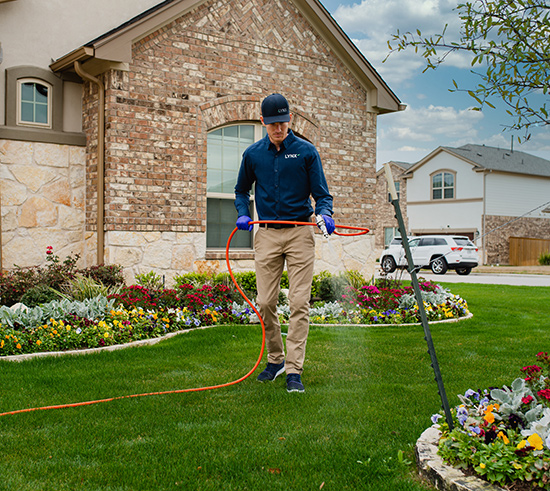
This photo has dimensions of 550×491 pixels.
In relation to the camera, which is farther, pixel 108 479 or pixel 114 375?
pixel 114 375

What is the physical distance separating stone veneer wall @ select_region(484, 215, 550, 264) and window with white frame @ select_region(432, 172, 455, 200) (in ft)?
9.13

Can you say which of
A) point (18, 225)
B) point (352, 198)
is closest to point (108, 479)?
point (18, 225)

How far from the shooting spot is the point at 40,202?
8.91 m

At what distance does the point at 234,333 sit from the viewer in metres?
7.06

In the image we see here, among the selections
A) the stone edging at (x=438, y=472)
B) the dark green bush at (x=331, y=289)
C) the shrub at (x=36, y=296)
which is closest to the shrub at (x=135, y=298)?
the shrub at (x=36, y=296)

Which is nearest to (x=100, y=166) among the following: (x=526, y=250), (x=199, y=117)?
(x=199, y=117)

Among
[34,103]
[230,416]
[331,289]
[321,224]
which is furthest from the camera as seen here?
[331,289]

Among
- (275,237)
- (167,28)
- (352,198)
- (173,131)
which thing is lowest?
(275,237)

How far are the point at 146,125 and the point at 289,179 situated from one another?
4.78 metres

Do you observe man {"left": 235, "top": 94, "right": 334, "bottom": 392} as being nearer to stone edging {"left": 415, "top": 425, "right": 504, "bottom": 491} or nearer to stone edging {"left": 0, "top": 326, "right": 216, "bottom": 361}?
stone edging {"left": 415, "top": 425, "right": 504, "bottom": 491}

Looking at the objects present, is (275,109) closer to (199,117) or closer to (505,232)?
(199,117)

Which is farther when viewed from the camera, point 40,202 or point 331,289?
point 331,289

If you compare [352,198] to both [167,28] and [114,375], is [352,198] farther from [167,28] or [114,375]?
[114,375]

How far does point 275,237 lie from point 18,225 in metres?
5.43
